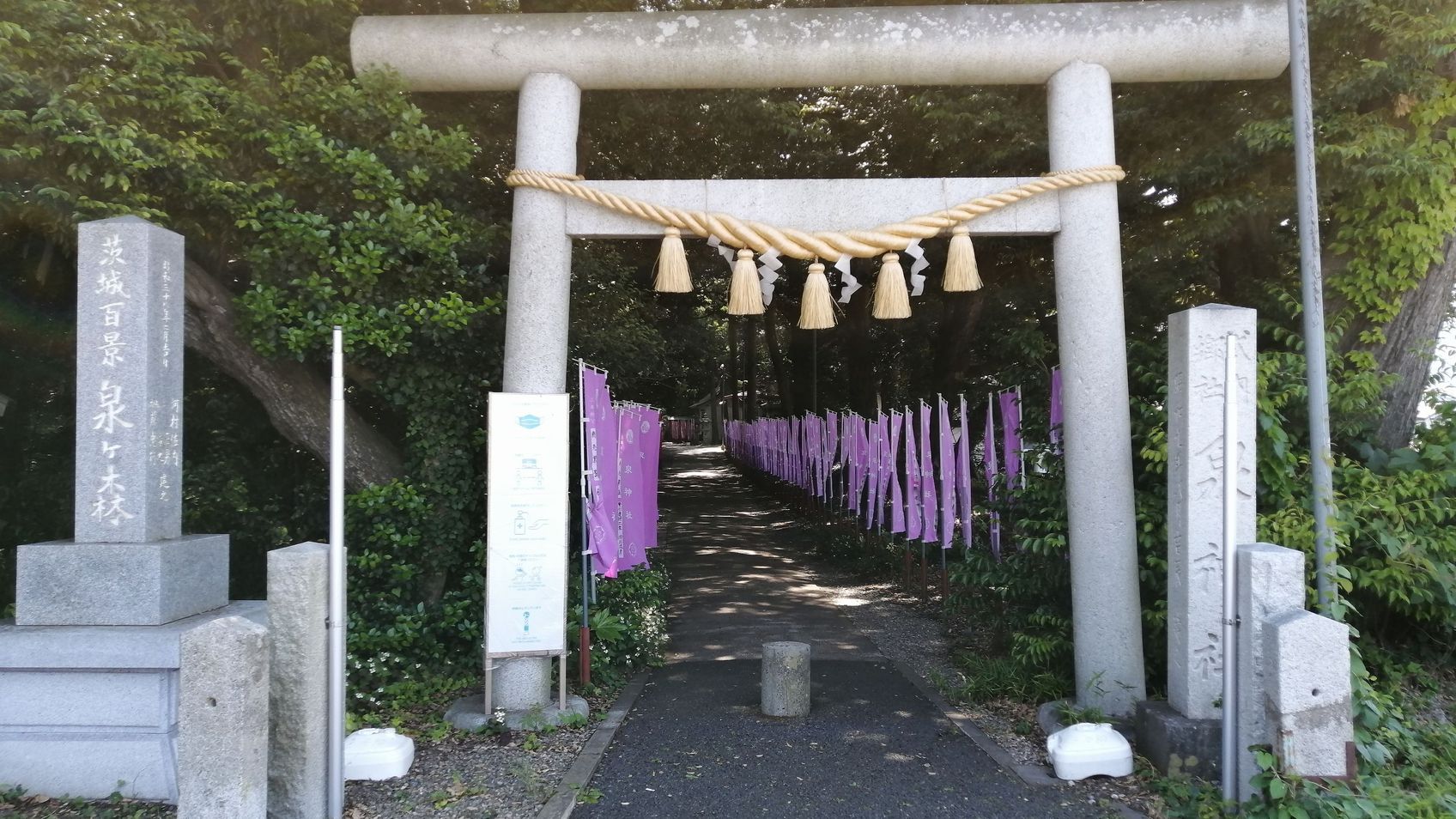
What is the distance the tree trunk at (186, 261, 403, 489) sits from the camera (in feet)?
19.9

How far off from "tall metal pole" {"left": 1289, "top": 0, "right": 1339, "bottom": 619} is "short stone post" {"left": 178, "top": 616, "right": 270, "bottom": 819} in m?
5.19

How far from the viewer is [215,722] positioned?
137 inches

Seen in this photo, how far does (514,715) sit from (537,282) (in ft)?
9.22

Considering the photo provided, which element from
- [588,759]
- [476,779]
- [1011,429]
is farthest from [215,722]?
[1011,429]

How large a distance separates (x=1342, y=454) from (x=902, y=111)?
21.8 ft

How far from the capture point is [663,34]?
5.68 meters

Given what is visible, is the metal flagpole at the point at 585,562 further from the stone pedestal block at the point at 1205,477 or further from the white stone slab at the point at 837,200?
the stone pedestal block at the point at 1205,477

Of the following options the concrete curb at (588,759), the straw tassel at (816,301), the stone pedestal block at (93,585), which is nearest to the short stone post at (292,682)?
the stone pedestal block at (93,585)

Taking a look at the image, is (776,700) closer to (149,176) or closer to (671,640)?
(671,640)

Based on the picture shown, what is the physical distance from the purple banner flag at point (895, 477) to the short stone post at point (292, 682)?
7.41 meters

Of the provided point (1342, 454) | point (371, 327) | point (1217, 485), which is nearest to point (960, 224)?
point (1217, 485)

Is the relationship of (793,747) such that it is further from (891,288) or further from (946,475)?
(946,475)

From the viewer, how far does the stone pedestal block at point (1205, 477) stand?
4578mm

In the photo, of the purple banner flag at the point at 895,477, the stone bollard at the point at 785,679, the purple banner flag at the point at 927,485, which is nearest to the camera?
the stone bollard at the point at 785,679
